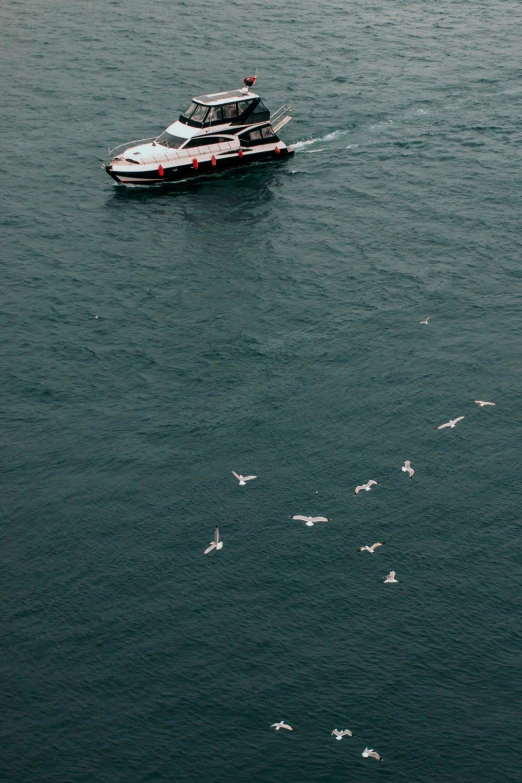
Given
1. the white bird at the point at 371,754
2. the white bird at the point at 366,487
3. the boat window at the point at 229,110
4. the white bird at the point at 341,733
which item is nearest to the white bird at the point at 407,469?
the white bird at the point at 366,487

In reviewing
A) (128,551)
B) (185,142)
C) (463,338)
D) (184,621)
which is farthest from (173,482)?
(185,142)

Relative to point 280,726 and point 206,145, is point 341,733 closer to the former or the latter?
point 280,726

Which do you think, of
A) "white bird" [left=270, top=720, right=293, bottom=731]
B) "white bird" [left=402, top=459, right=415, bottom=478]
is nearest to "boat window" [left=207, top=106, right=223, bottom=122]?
"white bird" [left=402, top=459, right=415, bottom=478]

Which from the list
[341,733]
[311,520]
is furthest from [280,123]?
Result: [341,733]

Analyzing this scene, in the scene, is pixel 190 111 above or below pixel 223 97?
below

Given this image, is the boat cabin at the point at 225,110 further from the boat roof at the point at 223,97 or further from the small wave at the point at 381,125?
the small wave at the point at 381,125

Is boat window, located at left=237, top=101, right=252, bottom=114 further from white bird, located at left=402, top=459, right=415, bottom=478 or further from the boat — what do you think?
white bird, located at left=402, top=459, right=415, bottom=478

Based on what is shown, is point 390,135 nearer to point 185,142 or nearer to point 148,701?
point 185,142
